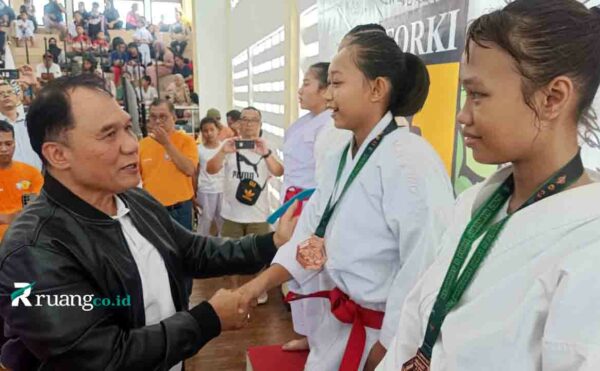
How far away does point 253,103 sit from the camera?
6570 mm

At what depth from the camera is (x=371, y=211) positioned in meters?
1.32

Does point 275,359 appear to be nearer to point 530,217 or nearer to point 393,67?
point 393,67

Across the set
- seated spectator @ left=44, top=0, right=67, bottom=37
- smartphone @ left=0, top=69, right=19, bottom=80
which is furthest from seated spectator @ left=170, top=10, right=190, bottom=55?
smartphone @ left=0, top=69, right=19, bottom=80

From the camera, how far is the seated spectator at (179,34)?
1049cm

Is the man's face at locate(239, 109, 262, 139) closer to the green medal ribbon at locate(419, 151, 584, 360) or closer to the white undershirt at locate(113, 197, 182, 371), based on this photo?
the white undershirt at locate(113, 197, 182, 371)

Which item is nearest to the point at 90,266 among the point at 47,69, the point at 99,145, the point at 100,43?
the point at 99,145

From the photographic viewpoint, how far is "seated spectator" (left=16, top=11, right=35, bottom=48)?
9.36 meters

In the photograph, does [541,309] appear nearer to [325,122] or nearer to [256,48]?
[325,122]

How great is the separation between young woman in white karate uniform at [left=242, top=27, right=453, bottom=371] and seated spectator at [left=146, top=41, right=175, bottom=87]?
964 cm

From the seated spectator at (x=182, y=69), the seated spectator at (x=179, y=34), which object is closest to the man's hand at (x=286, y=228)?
the seated spectator at (x=182, y=69)

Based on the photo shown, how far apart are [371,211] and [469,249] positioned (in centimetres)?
51

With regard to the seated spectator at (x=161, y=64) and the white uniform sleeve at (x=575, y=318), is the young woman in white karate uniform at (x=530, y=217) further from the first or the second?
the seated spectator at (x=161, y=64)

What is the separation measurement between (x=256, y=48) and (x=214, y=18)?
12.6 feet

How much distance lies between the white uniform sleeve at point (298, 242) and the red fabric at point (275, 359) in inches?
29.4
